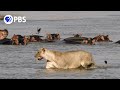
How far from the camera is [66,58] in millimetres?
18531

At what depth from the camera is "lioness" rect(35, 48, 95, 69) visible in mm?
18047

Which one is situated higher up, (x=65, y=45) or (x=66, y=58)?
(x=65, y=45)

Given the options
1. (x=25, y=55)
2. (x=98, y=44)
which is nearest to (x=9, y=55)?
(x=25, y=55)

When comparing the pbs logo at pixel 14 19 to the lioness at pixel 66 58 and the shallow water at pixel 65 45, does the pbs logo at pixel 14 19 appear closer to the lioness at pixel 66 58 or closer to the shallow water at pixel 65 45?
the shallow water at pixel 65 45

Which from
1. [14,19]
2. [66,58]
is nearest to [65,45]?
[66,58]

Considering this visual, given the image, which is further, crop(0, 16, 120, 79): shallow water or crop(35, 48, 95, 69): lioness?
crop(35, 48, 95, 69): lioness

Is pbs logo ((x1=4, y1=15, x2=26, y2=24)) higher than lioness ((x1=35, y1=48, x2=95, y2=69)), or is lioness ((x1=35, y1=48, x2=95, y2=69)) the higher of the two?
pbs logo ((x1=4, y1=15, x2=26, y2=24))

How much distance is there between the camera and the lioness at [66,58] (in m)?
18.0

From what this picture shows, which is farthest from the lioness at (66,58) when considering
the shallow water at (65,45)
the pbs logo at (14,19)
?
the pbs logo at (14,19)

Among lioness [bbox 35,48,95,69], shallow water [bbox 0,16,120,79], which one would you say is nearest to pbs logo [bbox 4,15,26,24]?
shallow water [bbox 0,16,120,79]

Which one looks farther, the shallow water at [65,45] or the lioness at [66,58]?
the lioness at [66,58]

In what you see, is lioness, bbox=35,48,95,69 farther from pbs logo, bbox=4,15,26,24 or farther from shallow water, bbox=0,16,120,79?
pbs logo, bbox=4,15,26,24

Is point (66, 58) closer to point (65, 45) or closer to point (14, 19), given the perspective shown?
point (65, 45)

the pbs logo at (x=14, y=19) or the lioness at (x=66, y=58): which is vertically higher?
the pbs logo at (x=14, y=19)
